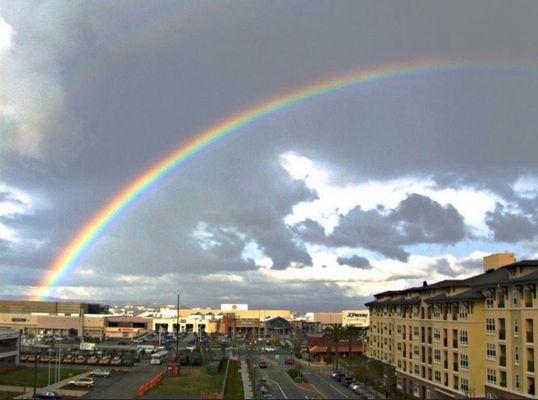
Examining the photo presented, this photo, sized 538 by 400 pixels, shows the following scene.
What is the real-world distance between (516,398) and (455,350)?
12439 mm

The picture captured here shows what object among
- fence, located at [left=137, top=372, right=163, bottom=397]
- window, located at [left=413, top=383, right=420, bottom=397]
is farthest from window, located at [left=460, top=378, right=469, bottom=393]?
fence, located at [left=137, top=372, right=163, bottom=397]

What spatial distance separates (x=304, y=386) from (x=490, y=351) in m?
→ 32.7

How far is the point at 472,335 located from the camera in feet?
192

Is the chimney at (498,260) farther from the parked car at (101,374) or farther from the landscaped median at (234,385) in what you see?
the parked car at (101,374)

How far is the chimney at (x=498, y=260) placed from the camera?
234 ft

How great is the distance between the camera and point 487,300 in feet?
188

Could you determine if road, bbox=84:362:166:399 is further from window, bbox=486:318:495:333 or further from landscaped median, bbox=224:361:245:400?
window, bbox=486:318:495:333

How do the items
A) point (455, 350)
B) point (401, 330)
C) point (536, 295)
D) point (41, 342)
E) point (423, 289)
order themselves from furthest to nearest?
point (41, 342)
point (401, 330)
point (423, 289)
point (455, 350)
point (536, 295)

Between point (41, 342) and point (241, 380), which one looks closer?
point (241, 380)

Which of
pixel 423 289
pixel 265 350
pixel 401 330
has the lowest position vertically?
pixel 265 350

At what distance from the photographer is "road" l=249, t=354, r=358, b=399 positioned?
72.9 meters

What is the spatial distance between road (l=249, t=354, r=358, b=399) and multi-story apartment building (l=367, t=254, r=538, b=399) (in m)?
8.99

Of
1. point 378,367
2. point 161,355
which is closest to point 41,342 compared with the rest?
point 161,355

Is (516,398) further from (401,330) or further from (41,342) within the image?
(41,342)
